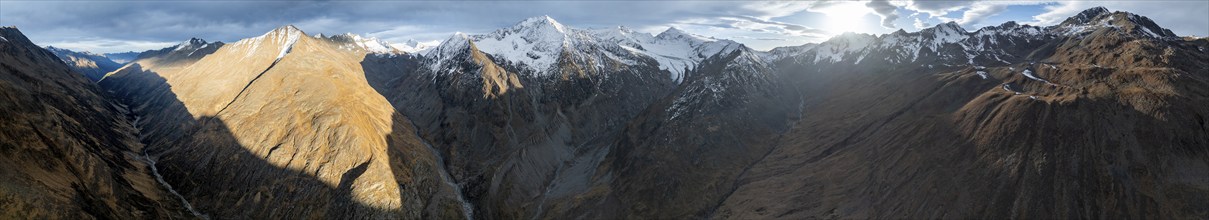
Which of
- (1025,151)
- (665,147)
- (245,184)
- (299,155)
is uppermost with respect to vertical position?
(1025,151)

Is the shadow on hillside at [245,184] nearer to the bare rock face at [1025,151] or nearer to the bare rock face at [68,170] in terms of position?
the bare rock face at [68,170]

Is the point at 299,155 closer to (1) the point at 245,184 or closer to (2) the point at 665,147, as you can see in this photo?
(1) the point at 245,184

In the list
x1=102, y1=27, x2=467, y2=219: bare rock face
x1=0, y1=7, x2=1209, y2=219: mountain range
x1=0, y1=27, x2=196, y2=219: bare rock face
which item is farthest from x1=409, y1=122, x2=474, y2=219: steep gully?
x1=0, y1=27, x2=196, y2=219: bare rock face

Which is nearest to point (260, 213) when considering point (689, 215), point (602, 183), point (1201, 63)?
point (602, 183)

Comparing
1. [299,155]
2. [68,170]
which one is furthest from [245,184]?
[68,170]

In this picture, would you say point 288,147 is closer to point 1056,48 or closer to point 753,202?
point 753,202

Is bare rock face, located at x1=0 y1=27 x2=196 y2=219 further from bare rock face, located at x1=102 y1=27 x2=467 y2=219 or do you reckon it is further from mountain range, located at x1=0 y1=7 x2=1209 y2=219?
bare rock face, located at x1=102 y1=27 x2=467 y2=219
